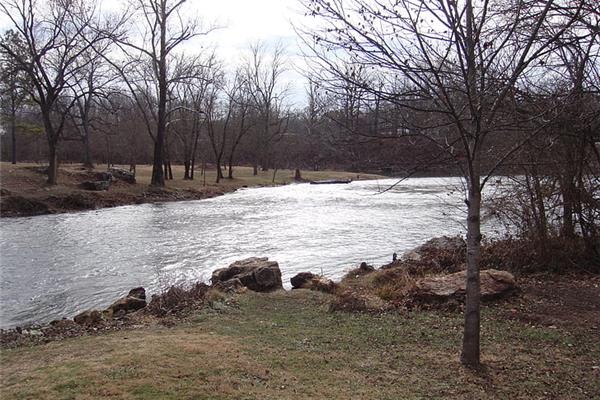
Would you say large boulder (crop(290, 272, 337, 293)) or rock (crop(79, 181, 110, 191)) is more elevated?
rock (crop(79, 181, 110, 191))

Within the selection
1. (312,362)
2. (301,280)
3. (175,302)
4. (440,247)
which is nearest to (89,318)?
(175,302)

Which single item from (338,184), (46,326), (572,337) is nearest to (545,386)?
(572,337)

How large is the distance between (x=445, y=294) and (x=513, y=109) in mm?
2965

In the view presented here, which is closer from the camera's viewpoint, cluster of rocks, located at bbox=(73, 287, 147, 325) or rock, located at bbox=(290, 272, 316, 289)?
cluster of rocks, located at bbox=(73, 287, 147, 325)

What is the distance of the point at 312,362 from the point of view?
4.98m

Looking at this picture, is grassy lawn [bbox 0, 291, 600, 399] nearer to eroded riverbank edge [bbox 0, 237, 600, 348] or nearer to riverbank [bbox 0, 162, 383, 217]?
eroded riverbank edge [bbox 0, 237, 600, 348]

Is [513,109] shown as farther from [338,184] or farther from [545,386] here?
[338,184]

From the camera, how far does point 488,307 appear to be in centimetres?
712

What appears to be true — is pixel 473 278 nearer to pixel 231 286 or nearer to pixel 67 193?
pixel 231 286

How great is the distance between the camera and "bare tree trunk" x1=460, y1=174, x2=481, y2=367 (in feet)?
15.5

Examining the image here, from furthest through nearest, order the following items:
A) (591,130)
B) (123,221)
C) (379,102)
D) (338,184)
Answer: (338,184), (123,221), (591,130), (379,102)

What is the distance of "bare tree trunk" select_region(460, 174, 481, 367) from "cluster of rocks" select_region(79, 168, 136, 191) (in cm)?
2662

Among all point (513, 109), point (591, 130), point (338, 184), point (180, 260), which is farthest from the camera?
point (338, 184)

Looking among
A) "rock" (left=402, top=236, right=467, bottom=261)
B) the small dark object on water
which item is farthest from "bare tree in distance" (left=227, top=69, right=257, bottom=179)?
"rock" (left=402, top=236, right=467, bottom=261)
